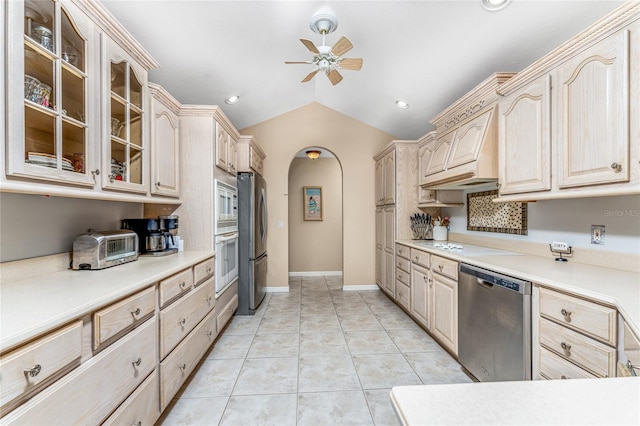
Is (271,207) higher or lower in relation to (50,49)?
lower

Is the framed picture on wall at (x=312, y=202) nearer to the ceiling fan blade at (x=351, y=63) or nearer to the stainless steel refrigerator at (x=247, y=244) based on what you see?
Result: the stainless steel refrigerator at (x=247, y=244)

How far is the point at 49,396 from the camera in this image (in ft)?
2.97

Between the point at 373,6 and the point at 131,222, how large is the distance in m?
2.62

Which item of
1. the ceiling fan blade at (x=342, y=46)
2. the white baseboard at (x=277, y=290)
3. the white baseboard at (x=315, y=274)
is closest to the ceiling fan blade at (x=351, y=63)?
the ceiling fan blade at (x=342, y=46)

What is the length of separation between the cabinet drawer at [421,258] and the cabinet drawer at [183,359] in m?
2.12

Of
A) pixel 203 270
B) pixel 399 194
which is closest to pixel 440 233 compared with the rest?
pixel 399 194

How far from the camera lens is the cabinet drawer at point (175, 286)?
5.45 ft

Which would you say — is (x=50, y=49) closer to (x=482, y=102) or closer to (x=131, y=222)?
(x=131, y=222)

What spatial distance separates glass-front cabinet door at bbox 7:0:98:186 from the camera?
1.10m

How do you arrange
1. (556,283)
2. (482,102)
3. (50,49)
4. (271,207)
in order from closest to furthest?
(50,49) < (556,283) < (482,102) < (271,207)

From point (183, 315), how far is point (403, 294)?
2.52m

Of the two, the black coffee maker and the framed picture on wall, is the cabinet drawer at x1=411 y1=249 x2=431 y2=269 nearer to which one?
the black coffee maker

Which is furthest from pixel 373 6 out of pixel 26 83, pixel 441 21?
pixel 26 83

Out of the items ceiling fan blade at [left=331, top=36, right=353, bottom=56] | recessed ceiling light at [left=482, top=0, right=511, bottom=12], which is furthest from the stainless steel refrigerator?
recessed ceiling light at [left=482, top=0, right=511, bottom=12]
